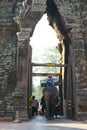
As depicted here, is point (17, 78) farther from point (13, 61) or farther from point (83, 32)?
point (83, 32)

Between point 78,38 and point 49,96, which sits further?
point 78,38

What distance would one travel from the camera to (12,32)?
557 inches

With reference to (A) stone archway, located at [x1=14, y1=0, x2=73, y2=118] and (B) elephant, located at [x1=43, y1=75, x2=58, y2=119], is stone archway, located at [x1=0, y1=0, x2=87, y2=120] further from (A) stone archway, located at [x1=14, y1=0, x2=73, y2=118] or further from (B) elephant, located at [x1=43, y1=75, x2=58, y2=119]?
(B) elephant, located at [x1=43, y1=75, x2=58, y2=119]

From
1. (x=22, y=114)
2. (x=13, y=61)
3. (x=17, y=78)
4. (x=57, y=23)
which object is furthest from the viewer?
(x=57, y=23)

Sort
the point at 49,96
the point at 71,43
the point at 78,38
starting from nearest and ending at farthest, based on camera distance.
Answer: the point at 49,96 < the point at 78,38 < the point at 71,43

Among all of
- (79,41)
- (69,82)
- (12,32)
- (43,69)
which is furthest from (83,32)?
(43,69)

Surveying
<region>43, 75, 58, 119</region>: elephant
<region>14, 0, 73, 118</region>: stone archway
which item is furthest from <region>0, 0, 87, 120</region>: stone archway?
<region>43, 75, 58, 119</region>: elephant

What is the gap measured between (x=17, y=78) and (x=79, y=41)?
305cm

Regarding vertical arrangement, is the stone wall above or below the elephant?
above

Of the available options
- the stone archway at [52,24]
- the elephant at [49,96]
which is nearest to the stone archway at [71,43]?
the stone archway at [52,24]

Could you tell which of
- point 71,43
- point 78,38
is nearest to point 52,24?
point 71,43

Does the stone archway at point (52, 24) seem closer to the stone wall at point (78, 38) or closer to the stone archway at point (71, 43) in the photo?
the stone archway at point (71, 43)

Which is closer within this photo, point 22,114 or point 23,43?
point 22,114

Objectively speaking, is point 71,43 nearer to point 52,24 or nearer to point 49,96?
point 49,96
